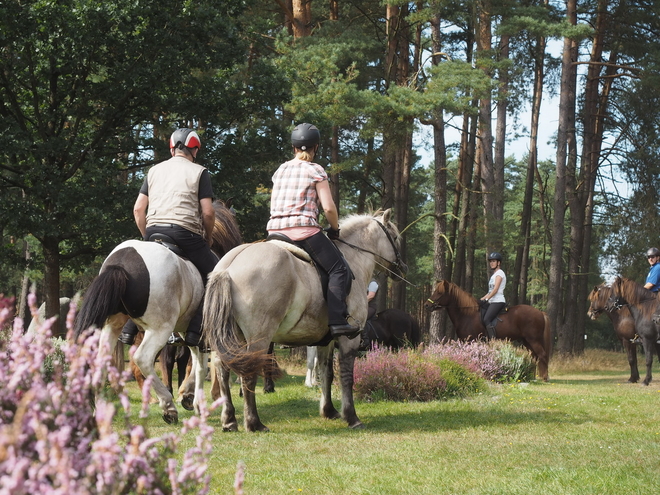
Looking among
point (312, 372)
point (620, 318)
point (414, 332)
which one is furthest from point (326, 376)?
point (620, 318)

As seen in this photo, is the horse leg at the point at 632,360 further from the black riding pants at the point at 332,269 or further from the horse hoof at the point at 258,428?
the horse hoof at the point at 258,428

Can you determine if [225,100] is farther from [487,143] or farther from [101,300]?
[487,143]

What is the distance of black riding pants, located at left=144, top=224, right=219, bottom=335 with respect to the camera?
7578 mm

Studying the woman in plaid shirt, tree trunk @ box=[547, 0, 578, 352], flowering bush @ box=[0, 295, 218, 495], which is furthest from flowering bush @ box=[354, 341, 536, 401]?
tree trunk @ box=[547, 0, 578, 352]

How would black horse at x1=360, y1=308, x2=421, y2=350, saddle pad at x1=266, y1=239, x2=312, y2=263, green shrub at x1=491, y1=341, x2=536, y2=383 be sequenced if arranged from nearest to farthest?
1. saddle pad at x1=266, y1=239, x2=312, y2=263
2. green shrub at x1=491, y1=341, x2=536, y2=383
3. black horse at x1=360, y1=308, x2=421, y2=350

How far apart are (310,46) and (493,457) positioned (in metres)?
16.5

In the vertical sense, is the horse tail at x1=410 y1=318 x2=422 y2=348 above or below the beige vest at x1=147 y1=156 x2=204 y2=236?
below

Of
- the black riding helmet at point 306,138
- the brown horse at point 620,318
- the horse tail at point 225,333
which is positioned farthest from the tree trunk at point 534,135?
the horse tail at point 225,333

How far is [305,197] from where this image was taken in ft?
24.4

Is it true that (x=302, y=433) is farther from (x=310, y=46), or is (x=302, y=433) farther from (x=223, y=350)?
(x=310, y=46)

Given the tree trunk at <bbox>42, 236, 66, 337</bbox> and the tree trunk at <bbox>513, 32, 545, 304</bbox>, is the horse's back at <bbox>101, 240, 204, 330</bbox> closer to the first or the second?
the tree trunk at <bbox>42, 236, 66, 337</bbox>

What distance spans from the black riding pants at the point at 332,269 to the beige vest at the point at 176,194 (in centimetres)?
118

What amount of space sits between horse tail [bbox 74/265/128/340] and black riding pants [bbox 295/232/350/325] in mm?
1856

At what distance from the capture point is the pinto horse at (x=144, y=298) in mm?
6465
